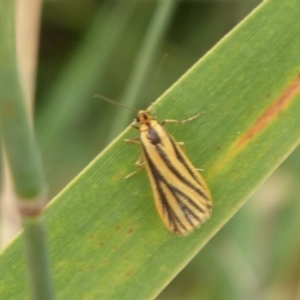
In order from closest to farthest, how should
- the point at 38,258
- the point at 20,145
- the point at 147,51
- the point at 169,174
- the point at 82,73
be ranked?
the point at 20,145
the point at 38,258
the point at 169,174
the point at 147,51
the point at 82,73

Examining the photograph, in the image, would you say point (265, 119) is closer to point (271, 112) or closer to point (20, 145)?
point (271, 112)

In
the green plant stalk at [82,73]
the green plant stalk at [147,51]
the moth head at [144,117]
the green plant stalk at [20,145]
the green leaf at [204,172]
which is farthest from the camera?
the green plant stalk at [82,73]

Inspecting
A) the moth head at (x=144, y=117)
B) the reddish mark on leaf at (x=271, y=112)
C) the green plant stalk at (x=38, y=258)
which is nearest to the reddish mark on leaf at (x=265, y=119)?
the reddish mark on leaf at (x=271, y=112)

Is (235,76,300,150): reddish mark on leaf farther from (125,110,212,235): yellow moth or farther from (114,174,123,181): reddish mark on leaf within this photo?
(114,174,123,181): reddish mark on leaf

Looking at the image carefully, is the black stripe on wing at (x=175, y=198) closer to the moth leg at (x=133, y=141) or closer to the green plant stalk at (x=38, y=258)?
Result: the moth leg at (x=133, y=141)

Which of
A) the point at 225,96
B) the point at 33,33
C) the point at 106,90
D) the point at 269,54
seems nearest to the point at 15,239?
the point at 225,96

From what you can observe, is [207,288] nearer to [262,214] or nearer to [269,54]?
[262,214]

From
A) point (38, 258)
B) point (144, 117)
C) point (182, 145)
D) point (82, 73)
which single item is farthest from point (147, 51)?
point (38, 258)
